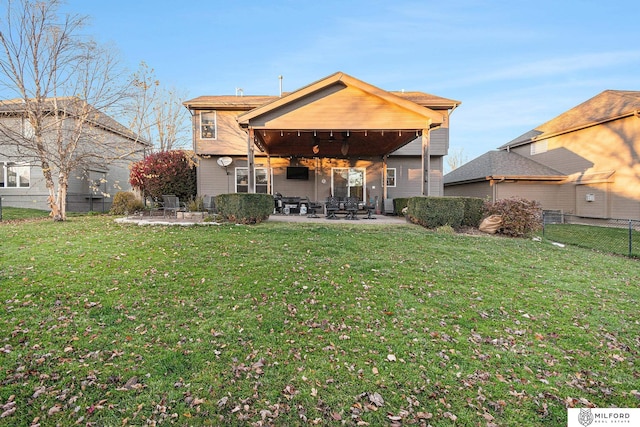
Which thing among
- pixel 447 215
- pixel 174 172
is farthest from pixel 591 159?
pixel 174 172

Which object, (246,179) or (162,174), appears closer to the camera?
(162,174)

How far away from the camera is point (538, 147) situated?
1991 centimetres

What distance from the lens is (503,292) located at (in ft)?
16.5

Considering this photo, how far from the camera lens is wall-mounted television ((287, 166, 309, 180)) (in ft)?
53.3

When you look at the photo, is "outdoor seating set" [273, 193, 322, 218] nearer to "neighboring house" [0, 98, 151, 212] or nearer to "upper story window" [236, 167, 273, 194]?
"upper story window" [236, 167, 273, 194]

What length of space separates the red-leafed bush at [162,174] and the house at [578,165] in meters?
17.5

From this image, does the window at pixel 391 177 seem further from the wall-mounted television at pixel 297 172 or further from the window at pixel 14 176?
the window at pixel 14 176

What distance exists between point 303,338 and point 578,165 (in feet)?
67.9

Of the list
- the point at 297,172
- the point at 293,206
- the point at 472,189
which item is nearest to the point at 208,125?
the point at 297,172

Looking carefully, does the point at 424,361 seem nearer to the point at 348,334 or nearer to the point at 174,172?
the point at 348,334

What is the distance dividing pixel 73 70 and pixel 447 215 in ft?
46.8

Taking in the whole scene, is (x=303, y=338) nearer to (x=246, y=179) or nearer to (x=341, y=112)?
(x=341, y=112)


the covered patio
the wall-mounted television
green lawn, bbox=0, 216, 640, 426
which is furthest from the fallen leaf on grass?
the wall-mounted television

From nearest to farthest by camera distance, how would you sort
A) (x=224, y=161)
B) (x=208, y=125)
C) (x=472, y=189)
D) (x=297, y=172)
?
(x=224, y=161) → (x=208, y=125) → (x=297, y=172) → (x=472, y=189)
